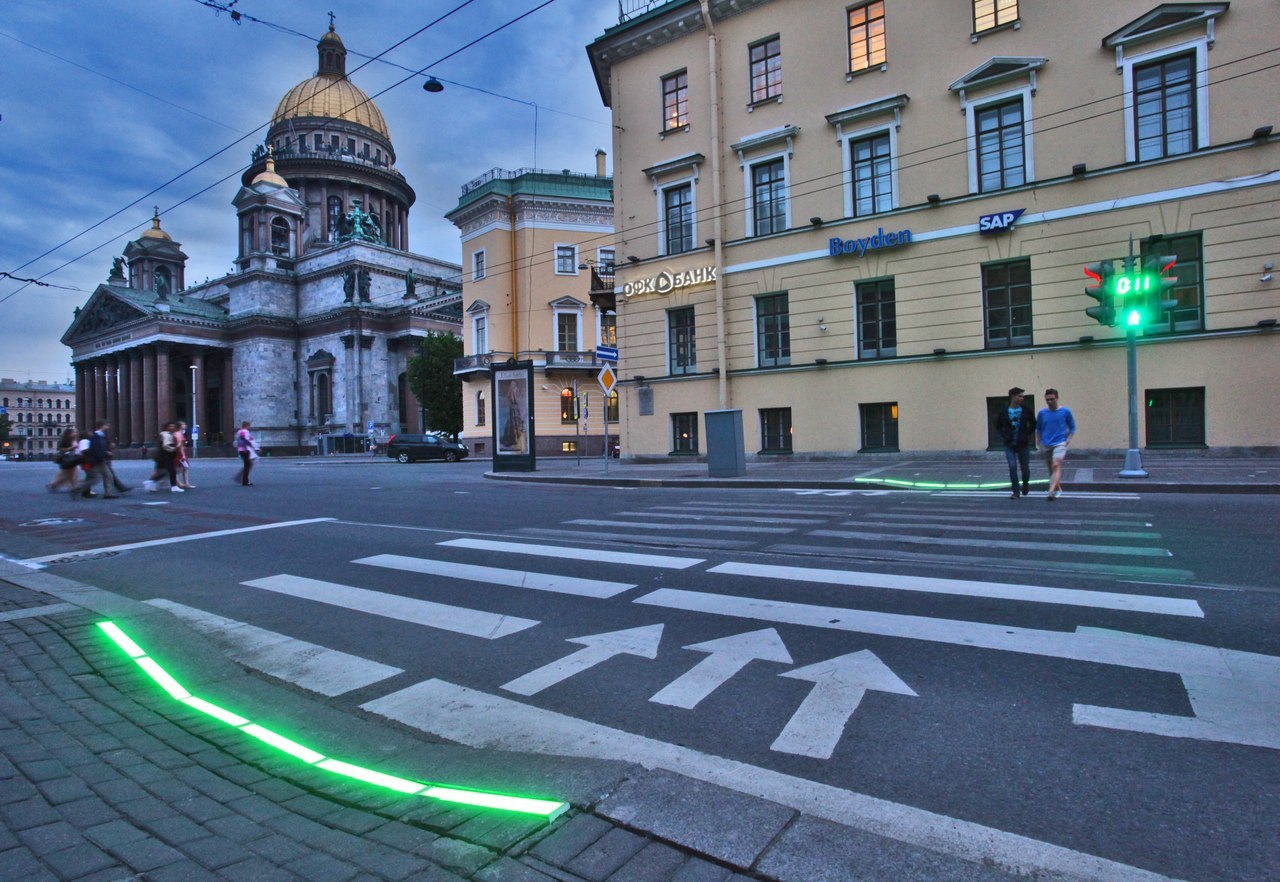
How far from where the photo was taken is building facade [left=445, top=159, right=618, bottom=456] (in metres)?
45.2

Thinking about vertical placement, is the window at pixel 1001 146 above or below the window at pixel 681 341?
above

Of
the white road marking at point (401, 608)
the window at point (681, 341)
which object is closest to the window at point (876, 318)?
the window at point (681, 341)

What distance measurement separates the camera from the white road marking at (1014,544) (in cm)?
691

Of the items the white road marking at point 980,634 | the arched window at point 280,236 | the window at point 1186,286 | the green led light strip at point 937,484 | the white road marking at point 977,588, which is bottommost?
the white road marking at point 980,634

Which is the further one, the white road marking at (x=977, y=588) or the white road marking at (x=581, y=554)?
the white road marking at (x=581, y=554)

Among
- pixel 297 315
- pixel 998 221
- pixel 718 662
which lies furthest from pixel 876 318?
pixel 297 315

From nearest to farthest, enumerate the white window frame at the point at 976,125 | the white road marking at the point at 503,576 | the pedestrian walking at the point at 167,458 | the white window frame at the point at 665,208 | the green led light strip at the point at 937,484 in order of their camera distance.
Result: the white road marking at the point at 503,576
the green led light strip at the point at 937,484
the pedestrian walking at the point at 167,458
the white window frame at the point at 976,125
the white window frame at the point at 665,208

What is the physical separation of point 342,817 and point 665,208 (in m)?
A: 25.1

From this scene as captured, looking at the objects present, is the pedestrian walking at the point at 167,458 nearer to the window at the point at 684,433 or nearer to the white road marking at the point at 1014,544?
the window at the point at 684,433

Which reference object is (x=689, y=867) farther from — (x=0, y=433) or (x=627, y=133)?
(x=0, y=433)

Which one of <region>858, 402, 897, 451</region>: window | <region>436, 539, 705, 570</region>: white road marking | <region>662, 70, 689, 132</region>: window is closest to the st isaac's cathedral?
<region>662, 70, 689, 132</region>: window

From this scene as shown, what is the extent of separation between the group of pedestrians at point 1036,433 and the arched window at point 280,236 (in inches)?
3172

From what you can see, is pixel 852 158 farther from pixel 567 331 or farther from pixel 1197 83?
pixel 567 331

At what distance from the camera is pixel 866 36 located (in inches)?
858
